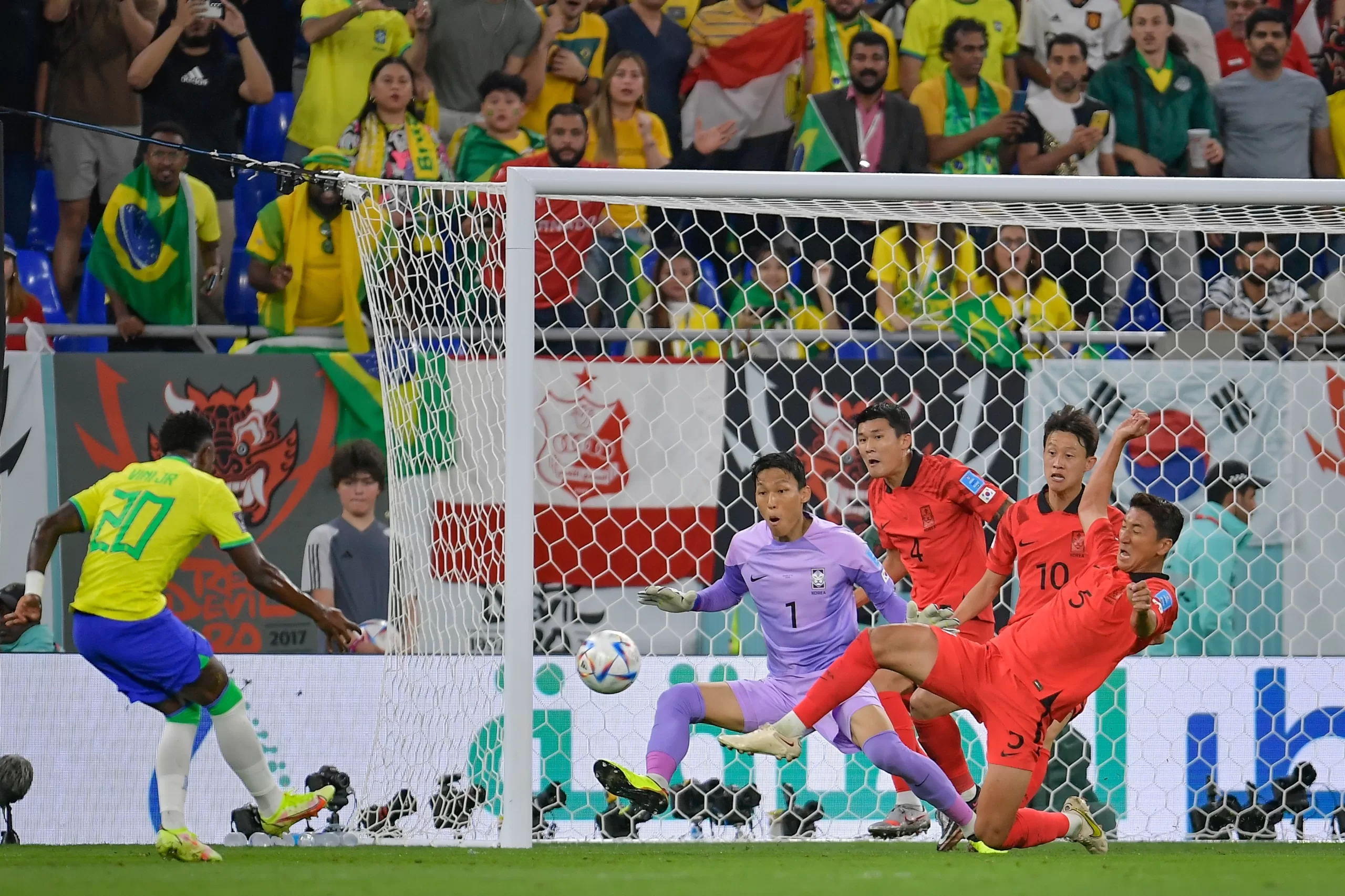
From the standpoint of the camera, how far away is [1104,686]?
280 inches

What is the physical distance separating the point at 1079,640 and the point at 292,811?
3.10m

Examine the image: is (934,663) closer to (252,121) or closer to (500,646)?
(500,646)

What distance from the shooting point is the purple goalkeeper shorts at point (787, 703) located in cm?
608

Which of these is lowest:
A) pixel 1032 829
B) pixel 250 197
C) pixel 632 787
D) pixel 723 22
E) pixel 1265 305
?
pixel 1032 829

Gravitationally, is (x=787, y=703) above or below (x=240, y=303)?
below

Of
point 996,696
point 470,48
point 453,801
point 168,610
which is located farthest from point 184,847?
point 470,48

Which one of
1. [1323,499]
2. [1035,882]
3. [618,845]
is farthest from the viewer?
[1323,499]

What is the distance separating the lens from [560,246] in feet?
27.5

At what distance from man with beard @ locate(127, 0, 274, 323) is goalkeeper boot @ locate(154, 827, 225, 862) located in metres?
4.48

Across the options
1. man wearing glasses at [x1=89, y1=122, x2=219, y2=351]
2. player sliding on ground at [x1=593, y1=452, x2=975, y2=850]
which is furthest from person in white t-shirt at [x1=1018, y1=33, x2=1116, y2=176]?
man wearing glasses at [x1=89, y1=122, x2=219, y2=351]

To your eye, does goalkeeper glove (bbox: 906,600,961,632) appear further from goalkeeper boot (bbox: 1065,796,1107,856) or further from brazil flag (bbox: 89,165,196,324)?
brazil flag (bbox: 89,165,196,324)

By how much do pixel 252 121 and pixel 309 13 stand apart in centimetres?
75

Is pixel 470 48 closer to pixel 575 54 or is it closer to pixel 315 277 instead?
pixel 575 54

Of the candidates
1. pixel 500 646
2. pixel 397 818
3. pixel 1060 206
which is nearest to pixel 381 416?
pixel 500 646
